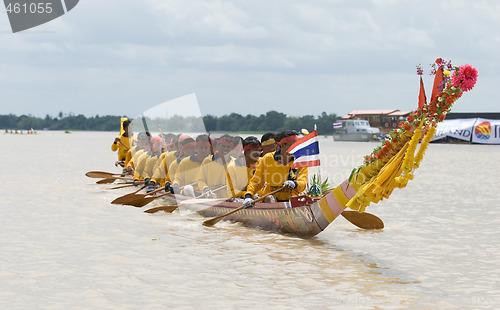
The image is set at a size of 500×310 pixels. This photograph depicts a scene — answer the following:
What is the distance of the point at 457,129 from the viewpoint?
50.8 meters

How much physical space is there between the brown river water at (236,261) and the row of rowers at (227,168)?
78 cm

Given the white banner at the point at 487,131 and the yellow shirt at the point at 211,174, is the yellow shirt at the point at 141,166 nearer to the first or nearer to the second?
the yellow shirt at the point at 211,174

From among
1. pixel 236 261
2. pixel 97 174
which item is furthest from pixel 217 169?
pixel 97 174

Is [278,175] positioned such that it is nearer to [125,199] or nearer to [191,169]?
[191,169]

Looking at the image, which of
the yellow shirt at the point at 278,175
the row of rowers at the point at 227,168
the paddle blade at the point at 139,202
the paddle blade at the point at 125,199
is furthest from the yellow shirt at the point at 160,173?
the yellow shirt at the point at 278,175

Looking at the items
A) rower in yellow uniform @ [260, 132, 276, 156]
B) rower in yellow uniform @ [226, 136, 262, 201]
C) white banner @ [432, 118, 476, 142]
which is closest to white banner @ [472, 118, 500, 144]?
white banner @ [432, 118, 476, 142]

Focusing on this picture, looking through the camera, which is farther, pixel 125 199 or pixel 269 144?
pixel 125 199

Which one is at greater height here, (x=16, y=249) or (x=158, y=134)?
(x=158, y=134)

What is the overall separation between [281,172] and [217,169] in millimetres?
2482

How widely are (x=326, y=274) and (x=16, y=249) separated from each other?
4621mm

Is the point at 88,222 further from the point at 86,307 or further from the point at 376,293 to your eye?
the point at 376,293

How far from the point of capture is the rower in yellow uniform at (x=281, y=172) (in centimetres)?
1049

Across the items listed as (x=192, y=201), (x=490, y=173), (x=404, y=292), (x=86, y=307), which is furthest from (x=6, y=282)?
(x=490, y=173)

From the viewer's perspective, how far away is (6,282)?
7.15 meters
